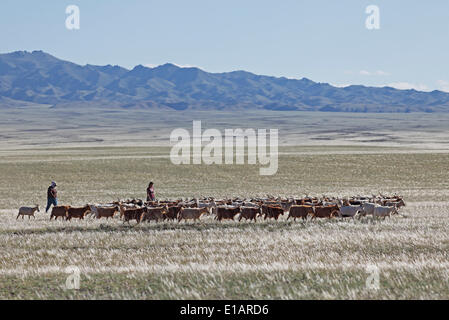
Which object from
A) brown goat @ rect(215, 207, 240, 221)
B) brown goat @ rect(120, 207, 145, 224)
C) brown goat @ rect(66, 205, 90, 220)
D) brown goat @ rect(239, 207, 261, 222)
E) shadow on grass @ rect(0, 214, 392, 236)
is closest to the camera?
shadow on grass @ rect(0, 214, 392, 236)

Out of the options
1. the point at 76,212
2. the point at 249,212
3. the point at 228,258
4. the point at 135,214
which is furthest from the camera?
the point at 76,212

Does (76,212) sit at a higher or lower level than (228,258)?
lower

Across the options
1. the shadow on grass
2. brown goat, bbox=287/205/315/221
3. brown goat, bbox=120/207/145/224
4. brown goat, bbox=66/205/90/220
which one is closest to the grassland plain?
the shadow on grass

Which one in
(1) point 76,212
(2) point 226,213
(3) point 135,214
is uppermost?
(3) point 135,214

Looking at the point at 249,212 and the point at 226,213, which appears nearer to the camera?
the point at 249,212

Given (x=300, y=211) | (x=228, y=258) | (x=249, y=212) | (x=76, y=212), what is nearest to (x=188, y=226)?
(x=249, y=212)

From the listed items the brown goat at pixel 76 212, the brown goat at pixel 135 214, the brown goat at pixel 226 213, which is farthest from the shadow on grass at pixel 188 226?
the brown goat at pixel 76 212

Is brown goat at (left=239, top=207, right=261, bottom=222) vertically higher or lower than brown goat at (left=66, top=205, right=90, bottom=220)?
higher

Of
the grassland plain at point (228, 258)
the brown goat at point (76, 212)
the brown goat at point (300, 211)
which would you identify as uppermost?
the grassland plain at point (228, 258)

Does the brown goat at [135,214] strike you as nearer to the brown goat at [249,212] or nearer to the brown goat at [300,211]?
the brown goat at [249,212]

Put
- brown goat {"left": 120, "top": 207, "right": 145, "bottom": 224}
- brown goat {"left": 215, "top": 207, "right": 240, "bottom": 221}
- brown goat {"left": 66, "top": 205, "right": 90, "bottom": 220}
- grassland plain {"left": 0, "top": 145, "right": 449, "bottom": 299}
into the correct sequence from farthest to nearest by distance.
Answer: brown goat {"left": 66, "top": 205, "right": 90, "bottom": 220} < brown goat {"left": 215, "top": 207, "right": 240, "bottom": 221} < brown goat {"left": 120, "top": 207, "right": 145, "bottom": 224} < grassland plain {"left": 0, "top": 145, "right": 449, "bottom": 299}

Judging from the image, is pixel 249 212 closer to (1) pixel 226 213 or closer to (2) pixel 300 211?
(1) pixel 226 213

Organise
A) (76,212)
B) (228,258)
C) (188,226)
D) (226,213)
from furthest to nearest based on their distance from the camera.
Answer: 1. (76,212)
2. (226,213)
3. (188,226)
4. (228,258)

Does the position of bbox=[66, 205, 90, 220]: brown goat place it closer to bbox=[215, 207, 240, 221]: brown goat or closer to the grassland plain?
the grassland plain
